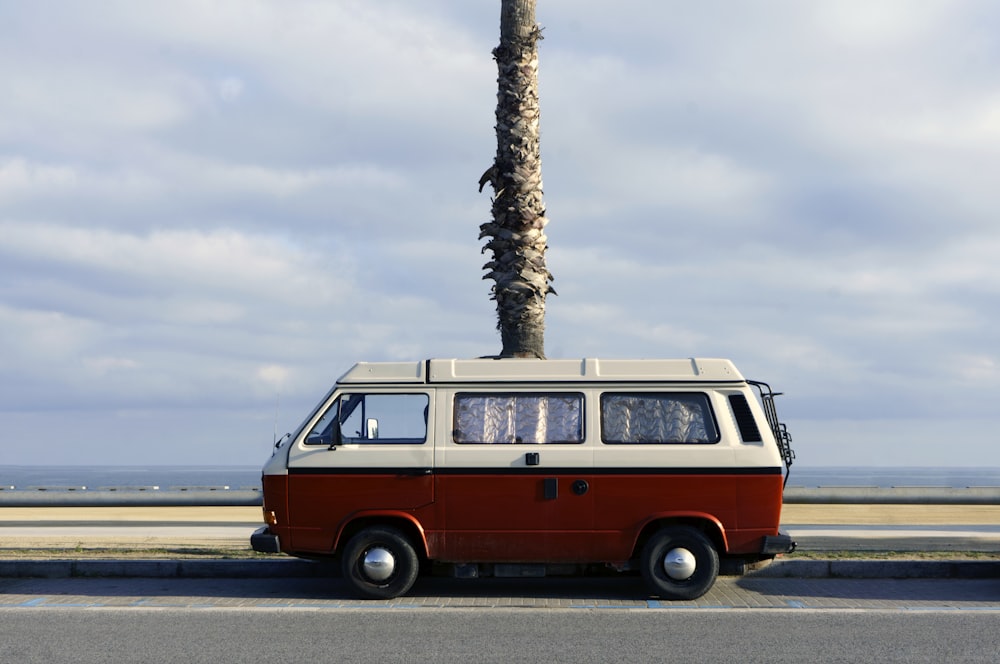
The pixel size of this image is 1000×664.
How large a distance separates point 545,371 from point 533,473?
3.18ft

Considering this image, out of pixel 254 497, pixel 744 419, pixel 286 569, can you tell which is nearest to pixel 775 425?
pixel 744 419

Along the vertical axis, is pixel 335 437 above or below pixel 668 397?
below

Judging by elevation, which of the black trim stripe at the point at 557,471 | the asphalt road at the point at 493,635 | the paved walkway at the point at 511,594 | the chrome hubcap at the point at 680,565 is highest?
the black trim stripe at the point at 557,471

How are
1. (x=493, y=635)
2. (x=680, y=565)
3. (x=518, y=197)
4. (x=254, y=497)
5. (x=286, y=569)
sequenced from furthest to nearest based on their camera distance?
(x=254, y=497) → (x=518, y=197) → (x=286, y=569) → (x=680, y=565) → (x=493, y=635)

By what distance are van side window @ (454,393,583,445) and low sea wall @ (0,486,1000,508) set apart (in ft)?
20.6

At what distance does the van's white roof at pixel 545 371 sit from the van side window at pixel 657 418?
0.19m

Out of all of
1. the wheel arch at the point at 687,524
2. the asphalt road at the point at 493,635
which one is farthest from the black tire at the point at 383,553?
the wheel arch at the point at 687,524

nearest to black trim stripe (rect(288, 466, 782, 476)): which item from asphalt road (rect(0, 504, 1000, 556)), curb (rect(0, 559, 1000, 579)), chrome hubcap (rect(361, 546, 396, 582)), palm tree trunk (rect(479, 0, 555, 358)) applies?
chrome hubcap (rect(361, 546, 396, 582))

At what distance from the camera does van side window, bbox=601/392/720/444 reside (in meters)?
10.0

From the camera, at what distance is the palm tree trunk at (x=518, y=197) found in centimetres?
1411

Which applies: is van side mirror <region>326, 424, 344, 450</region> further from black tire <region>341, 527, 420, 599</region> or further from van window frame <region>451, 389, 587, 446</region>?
van window frame <region>451, 389, 587, 446</region>

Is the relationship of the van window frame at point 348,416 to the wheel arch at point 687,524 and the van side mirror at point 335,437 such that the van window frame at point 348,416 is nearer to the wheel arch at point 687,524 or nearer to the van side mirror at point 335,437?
the van side mirror at point 335,437

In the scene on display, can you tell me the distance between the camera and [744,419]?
9992 mm

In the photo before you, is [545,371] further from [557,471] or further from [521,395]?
[557,471]
